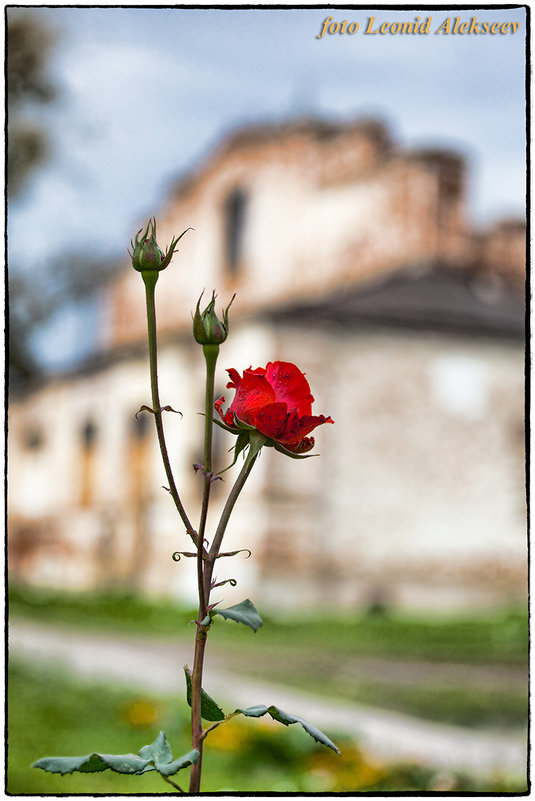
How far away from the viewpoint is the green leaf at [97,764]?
1045 mm

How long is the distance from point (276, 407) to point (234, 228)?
1711cm

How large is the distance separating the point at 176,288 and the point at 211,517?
6017mm

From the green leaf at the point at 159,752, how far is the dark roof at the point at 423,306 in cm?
1187

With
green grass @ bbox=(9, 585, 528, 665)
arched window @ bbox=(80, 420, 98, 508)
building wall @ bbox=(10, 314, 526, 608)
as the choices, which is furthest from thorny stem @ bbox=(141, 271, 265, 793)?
arched window @ bbox=(80, 420, 98, 508)

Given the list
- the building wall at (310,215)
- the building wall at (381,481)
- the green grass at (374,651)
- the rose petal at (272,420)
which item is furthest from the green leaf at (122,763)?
the building wall at (310,215)

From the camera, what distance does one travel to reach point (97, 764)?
107 cm

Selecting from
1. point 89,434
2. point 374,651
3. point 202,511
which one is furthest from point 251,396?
point 89,434

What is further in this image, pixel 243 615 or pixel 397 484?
pixel 397 484

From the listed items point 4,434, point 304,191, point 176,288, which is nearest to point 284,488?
point 304,191

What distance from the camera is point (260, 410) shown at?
1.13 m

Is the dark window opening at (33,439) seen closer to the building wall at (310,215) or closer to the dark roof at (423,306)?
the building wall at (310,215)

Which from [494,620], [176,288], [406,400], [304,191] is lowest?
[494,620]

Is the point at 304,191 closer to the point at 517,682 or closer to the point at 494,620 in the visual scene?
the point at 494,620

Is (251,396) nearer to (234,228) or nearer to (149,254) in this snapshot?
(149,254)
